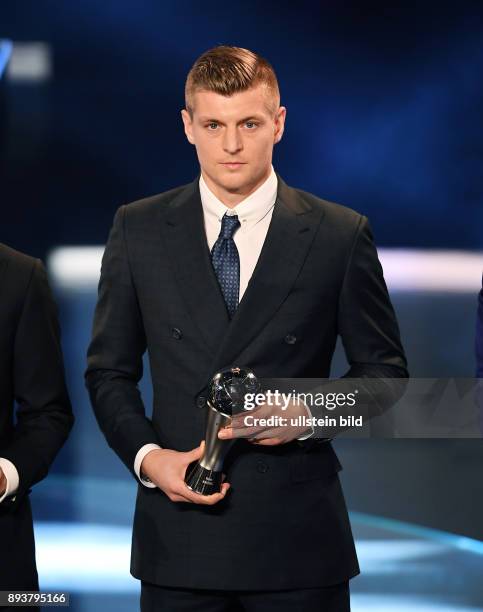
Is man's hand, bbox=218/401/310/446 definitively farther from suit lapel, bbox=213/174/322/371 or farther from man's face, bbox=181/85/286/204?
man's face, bbox=181/85/286/204

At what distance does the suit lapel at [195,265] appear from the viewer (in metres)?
2.61

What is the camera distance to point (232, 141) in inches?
103

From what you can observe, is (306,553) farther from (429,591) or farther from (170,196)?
(429,591)

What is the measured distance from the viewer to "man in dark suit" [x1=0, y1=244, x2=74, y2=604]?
8.41 ft

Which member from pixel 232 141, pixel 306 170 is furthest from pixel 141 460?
pixel 306 170

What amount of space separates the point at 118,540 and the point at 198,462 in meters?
2.18

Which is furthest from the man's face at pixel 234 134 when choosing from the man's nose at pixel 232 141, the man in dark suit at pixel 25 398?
A: the man in dark suit at pixel 25 398

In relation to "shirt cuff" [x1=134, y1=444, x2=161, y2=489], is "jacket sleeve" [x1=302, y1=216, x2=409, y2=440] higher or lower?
higher

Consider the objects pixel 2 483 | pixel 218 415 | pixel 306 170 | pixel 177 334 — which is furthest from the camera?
pixel 306 170

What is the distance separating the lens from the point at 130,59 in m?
4.61

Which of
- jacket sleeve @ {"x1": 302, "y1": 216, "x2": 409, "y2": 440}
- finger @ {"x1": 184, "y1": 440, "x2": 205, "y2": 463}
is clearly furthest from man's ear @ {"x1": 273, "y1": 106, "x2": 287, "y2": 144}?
finger @ {"x1": 184, "y1": 440, "x2": 205, "y2": 463}

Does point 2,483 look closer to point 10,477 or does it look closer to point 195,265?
point 10,477

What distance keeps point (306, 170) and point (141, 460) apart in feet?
7.36

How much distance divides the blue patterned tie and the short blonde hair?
258 millimetres
